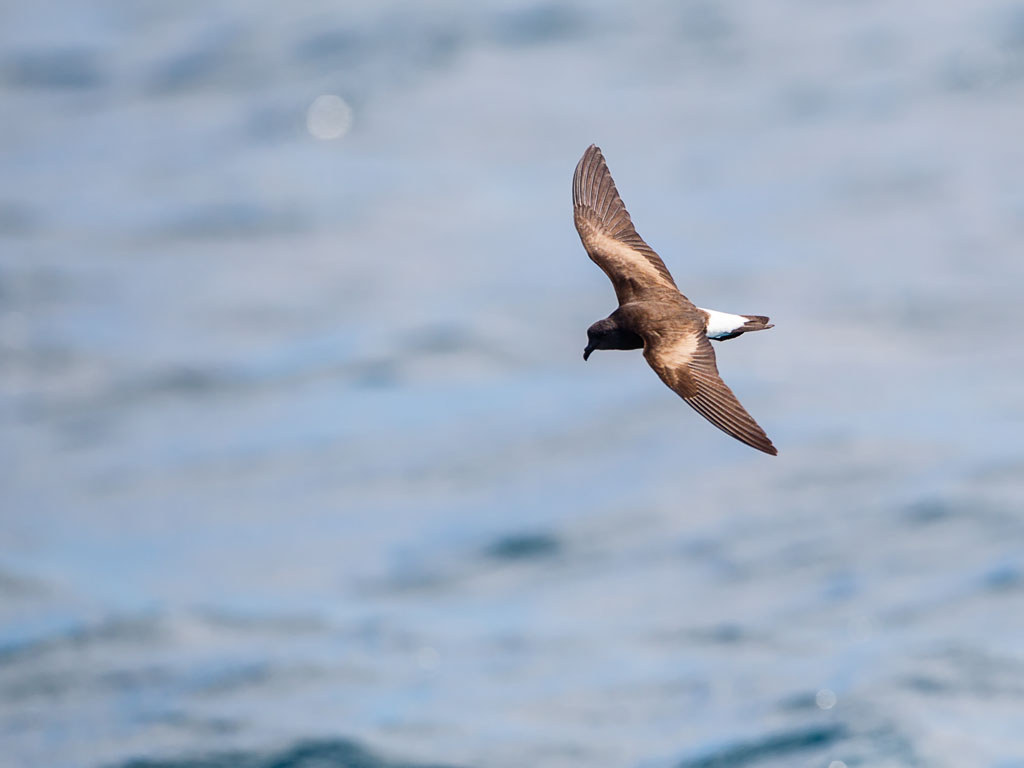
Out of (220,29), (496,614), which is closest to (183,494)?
(496,614)

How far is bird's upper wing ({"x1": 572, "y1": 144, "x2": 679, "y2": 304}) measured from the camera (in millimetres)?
12438

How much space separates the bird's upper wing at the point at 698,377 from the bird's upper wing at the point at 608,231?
4.53 ft

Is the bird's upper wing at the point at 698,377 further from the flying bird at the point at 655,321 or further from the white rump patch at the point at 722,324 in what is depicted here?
the white rump patch at the point at 722,324

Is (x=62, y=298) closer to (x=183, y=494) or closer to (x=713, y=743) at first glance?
(x=183, y=494)

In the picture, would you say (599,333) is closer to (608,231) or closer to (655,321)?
(655,321)

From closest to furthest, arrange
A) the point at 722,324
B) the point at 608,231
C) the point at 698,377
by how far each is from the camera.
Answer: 1. the point at 698,377
2. the point at 722,324
3. the point at 608,231

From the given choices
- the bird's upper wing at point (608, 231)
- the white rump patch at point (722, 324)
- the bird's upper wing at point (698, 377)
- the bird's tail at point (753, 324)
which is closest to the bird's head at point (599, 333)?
the bird's upper wing at point (698, 377)

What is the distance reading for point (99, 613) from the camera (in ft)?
165

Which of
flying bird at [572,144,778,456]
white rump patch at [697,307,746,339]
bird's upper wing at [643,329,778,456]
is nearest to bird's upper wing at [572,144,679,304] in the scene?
flying bird at [572,144,778,456]

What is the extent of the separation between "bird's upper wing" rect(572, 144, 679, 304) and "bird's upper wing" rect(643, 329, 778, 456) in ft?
4.53

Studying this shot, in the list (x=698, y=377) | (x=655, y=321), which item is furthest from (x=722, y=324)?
(x=698, y=377)

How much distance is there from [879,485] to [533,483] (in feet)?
45.0

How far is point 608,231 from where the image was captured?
43.0 feet

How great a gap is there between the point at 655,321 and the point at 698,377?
813 millimetres
